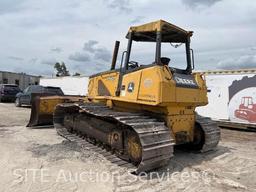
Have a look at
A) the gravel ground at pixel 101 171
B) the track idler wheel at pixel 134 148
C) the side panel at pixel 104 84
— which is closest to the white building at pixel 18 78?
the side panel at pixel 104 84

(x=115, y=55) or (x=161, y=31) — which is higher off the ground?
(x=161, y=31)

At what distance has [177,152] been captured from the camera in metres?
7.73

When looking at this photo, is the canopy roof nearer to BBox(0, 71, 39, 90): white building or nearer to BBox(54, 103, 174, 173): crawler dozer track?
BBox(54, 103, 174, 173): crawler dozer track

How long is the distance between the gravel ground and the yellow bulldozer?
1.28 ft

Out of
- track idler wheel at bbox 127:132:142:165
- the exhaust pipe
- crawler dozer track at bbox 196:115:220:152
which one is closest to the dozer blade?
the exhaust pipe

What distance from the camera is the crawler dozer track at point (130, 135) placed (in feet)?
18.2

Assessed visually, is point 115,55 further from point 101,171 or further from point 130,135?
point 101,171

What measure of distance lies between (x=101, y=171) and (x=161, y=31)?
317 centimetres

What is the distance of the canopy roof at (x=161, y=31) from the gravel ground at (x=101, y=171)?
2.80 m

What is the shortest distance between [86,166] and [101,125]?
5.13 ft

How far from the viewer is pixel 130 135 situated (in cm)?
624

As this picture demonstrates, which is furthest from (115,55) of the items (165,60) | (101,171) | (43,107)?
(43,107)

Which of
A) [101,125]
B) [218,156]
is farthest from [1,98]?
[218,156]

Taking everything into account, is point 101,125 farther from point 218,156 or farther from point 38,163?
point 218,156
